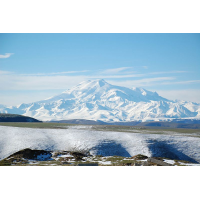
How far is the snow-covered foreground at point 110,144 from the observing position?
54906 mm

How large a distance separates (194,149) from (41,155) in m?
35.4

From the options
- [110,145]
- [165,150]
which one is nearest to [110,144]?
[110,145]

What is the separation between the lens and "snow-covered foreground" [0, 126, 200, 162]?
54906 millimetres

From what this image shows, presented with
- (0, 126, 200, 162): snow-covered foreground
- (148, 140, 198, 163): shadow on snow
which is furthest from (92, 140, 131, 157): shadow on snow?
(148, 140, 198, 163): shadow on snow

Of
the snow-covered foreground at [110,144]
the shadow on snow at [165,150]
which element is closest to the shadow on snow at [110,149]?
the snow-covered foreground at [110,144]

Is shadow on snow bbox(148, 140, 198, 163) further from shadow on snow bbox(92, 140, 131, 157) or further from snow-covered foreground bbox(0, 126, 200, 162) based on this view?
shadow on snow bbox(92, 140, 131, 157)

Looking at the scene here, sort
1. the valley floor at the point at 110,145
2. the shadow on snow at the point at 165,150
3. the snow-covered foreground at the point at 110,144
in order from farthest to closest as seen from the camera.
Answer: the snow-covered foreground at the point at 110,144
the valley floor at the point at 110,145
the shadow on snow at the point at 165,150

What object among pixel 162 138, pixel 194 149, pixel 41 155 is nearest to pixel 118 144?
pixel 162 138

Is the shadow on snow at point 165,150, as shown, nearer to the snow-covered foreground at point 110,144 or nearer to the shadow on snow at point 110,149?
the snow-covered foreground at point 110,144
